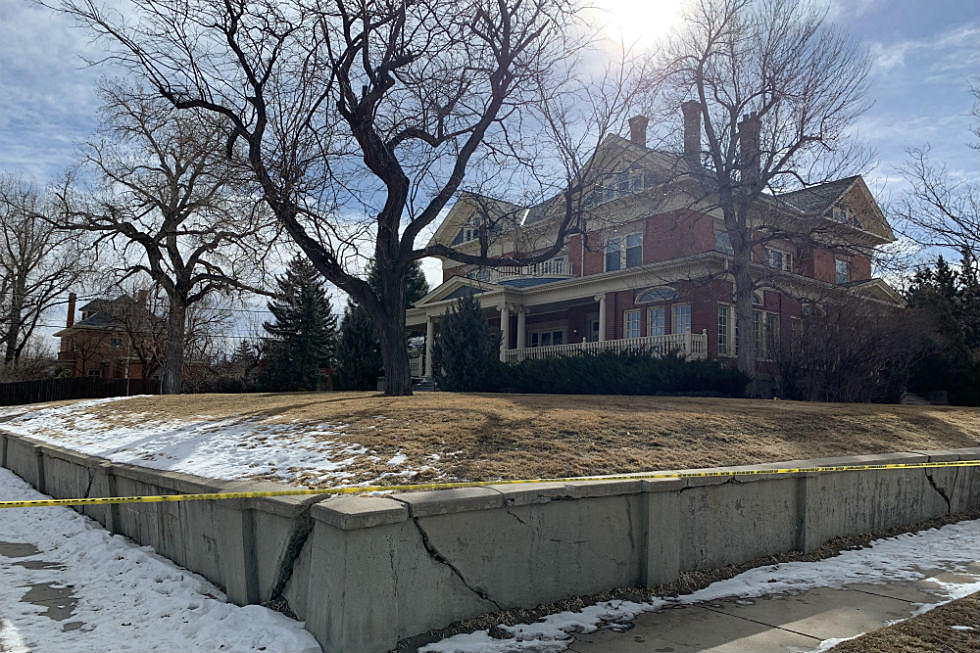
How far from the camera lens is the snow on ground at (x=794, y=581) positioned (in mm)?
4582

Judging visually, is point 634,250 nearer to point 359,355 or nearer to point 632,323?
point 632,323

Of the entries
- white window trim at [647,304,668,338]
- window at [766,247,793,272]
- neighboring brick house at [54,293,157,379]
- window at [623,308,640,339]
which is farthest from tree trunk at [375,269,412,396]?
neighboring brick house at [54,293,157,379]

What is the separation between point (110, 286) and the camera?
2716 cm

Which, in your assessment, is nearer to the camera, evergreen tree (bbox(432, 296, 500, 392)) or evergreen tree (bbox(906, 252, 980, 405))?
evergreen tree (bbox(906, 252, 980, 405))

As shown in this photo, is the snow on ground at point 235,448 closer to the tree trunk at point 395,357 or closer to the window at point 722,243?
the tree trunk at point 395,357

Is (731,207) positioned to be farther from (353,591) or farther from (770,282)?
(353,591)

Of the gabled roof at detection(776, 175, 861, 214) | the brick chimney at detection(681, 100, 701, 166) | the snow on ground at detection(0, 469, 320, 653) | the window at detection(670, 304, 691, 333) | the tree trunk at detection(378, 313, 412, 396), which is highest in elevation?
the brick chimney at detection(681, 100, 701, 166)

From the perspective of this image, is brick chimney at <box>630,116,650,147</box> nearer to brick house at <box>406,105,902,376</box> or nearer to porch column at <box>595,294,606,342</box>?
brick house at <box>406,105,902,376</box>

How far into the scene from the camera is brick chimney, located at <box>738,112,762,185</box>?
2058 centimetres

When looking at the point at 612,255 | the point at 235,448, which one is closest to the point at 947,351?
the point at 612,255

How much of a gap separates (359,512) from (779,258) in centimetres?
2864

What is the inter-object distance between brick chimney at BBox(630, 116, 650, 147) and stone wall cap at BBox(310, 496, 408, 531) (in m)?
18.4

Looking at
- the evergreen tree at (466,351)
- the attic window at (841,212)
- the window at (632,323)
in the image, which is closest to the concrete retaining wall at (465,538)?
the evergreen tree at (466,351)

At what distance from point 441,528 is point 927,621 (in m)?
3.38
